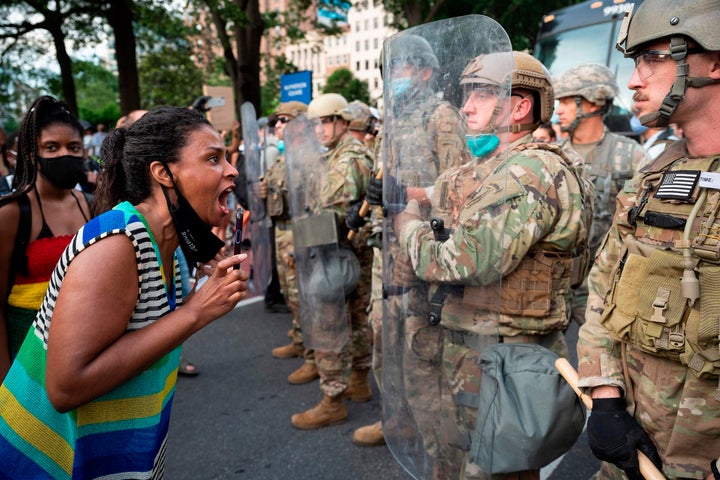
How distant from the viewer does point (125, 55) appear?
11.2 metres

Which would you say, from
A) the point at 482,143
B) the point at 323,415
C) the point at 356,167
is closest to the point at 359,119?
the point at 356,167

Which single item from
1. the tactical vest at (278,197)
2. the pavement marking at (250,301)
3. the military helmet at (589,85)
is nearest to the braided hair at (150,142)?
the tactical vest at (278,197)

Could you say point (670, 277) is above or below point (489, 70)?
below

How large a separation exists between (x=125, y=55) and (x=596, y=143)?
34.2 feet

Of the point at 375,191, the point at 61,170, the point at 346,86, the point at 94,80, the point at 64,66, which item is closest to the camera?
the point at 61,170

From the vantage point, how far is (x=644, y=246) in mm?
1452

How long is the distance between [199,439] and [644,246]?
2923 millimetres

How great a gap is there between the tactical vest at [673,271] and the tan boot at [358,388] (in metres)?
2.61

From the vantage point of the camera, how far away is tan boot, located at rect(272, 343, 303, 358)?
4684mm

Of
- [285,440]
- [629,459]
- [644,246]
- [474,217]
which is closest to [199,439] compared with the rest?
[285,440]

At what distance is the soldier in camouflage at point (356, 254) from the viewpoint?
3.52 metres

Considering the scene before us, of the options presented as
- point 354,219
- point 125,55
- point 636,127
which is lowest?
point 354,219

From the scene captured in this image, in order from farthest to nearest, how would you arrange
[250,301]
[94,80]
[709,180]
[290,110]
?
[94,80] < [250,301] < [290,110] < [709,180]

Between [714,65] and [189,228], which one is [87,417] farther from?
[714,65]
